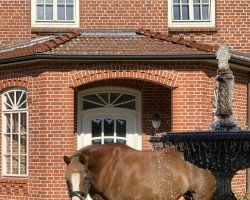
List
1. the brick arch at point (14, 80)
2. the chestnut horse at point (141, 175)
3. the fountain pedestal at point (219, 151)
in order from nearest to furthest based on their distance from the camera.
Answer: the fountain pedestal at point (219, 151) → the chestnut horse at point (141, 175) → the brick arch at point (14, 80)

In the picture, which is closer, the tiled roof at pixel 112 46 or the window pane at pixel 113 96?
the tiled roof at pixel 112 46

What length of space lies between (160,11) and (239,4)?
6.88 feet

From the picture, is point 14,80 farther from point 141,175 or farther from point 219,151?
point 219,151

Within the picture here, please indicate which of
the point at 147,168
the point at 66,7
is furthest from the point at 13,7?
the point at 147,168

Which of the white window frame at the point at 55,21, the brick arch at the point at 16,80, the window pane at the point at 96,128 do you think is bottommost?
the window pane at the point at 96,128

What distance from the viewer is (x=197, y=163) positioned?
31.4ft

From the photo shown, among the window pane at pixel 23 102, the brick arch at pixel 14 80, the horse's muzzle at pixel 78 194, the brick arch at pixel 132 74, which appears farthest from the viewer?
the window pane at pixel 23 102

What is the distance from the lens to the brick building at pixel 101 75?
1625 cm

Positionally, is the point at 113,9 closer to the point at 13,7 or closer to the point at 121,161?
the point at 13,7

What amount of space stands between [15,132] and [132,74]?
312 cm

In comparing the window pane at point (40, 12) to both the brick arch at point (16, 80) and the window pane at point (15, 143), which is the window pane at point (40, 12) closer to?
the brick arch at point (16, 80)

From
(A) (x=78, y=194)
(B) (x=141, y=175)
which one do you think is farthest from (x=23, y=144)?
(A) (x=78, y=194)

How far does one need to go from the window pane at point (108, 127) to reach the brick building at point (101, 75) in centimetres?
2

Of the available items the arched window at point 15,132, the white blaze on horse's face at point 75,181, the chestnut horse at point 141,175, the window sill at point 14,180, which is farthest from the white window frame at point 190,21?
the white blaze on horse's face at point 75,181
